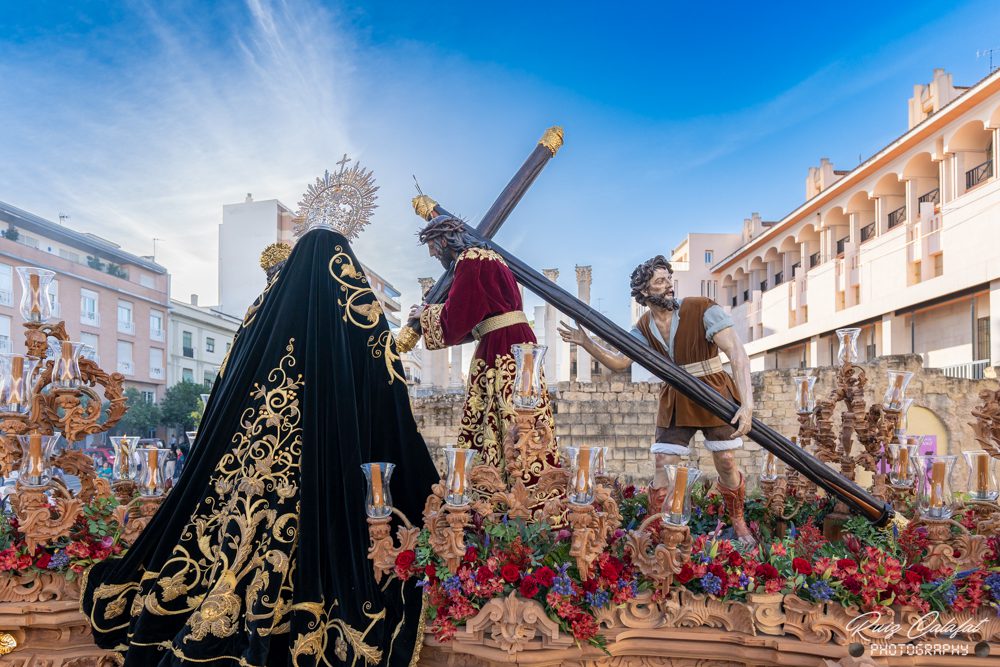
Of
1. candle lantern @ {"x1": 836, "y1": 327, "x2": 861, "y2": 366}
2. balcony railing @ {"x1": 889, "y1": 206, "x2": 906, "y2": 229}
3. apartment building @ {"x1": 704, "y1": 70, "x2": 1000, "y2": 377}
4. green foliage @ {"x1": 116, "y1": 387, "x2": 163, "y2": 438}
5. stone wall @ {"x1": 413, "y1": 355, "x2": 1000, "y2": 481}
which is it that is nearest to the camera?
candle lantern @ {"x1": 836, "y1": 327, "x2": 861, "y2": 366}

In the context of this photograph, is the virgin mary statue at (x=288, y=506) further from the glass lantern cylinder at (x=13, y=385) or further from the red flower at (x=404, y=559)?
the glass lantern cylinder at (x=13, y=385)

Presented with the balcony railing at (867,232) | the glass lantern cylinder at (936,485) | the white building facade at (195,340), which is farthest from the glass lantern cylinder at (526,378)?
the white building facade at (195,340)

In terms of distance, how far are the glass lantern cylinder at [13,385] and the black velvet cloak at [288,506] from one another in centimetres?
85

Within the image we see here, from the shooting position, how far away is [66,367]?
9.47 ft

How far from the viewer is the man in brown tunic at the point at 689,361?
321 cm

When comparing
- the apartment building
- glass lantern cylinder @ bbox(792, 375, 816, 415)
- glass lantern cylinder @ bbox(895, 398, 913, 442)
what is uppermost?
the apartment building

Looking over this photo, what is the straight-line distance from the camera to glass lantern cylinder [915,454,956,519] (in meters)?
2.45

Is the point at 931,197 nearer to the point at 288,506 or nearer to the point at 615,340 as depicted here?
the point at 615,340

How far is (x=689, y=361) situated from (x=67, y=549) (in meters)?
3.24

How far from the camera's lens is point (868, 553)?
2.40 meters

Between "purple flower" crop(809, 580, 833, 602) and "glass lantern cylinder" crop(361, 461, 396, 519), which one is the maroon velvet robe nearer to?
"glass lantern cylinder" crop(361, 461, 396, 519)

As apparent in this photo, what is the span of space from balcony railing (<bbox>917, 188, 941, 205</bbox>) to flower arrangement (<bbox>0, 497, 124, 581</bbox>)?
19.5 meters

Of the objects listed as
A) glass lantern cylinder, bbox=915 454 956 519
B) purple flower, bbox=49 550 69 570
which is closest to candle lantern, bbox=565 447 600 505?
glass lantern cylinder, bbox=915 454 956 519

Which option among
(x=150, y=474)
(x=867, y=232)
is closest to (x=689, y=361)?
(x=150, y=474)
